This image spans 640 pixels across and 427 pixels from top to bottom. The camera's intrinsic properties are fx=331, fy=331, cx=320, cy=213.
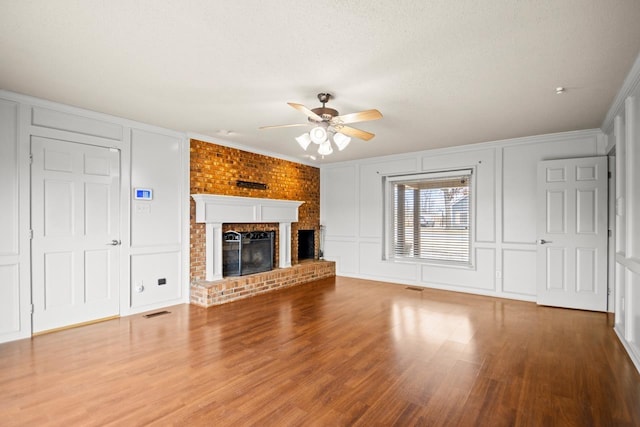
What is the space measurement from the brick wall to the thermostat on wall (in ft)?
1.98

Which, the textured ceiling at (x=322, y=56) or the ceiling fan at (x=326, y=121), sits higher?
the textured ceiling at (x=322, y=56)

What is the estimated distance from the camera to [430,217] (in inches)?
244

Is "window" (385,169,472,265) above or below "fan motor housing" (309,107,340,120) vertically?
below

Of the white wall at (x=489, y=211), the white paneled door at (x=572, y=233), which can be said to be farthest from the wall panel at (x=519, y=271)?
the white paneled door at (x=572, y=233)

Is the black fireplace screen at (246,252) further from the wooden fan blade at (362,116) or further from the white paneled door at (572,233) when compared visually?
the white paneled door at (572,233)

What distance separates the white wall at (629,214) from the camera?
9.53 ft

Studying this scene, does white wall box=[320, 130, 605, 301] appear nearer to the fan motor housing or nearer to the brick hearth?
the brick hearth

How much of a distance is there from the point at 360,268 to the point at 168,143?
4314mm

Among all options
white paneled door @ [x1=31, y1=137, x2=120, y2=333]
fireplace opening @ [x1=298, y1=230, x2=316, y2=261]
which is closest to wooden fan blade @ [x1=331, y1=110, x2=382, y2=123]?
white paneled door @ [x1=31, y1=137, x2=120, y2=333]

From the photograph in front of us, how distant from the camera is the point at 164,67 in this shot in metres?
2.73

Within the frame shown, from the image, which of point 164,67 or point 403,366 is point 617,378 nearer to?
point 403,366

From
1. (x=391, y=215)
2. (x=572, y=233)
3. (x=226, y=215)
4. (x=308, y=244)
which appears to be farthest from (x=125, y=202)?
(x=572, y=233)

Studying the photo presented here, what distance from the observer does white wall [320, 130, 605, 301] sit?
199 inches

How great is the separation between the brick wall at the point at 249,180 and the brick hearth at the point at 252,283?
34 cm
